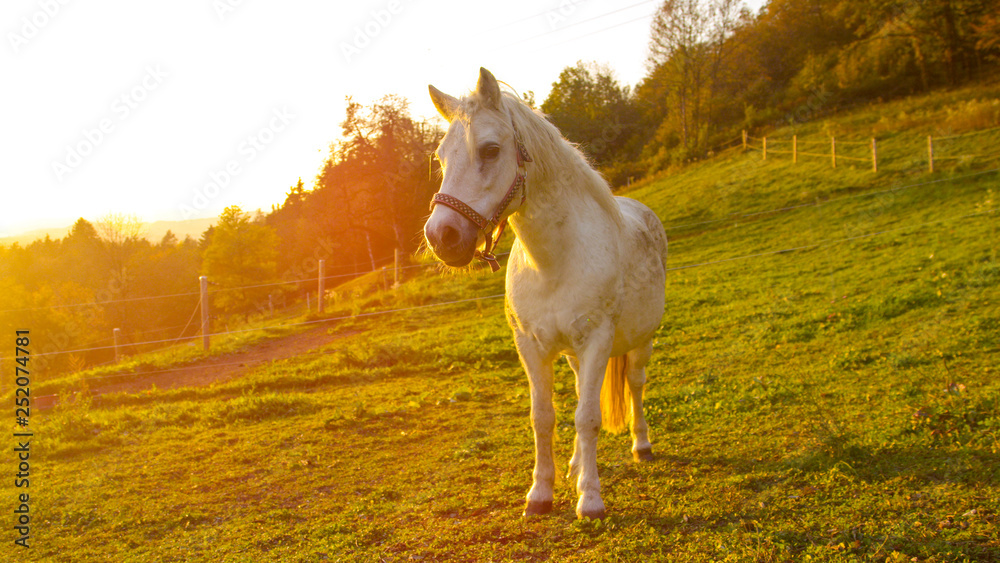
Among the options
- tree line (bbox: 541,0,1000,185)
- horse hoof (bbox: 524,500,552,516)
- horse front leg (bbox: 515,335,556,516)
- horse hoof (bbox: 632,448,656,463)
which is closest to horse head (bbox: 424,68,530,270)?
horse front leg (bbox: 515,335,556,516)

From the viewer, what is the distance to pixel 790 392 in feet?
15.4

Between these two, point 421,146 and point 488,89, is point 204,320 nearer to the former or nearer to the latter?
point 488,89

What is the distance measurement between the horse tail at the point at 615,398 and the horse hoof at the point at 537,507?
0.98 metres

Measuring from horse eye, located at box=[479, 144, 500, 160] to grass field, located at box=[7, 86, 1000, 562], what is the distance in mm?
1051

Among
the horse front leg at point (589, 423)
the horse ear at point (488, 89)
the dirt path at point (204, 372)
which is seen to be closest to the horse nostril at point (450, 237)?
the horse ear at point (488, 89)

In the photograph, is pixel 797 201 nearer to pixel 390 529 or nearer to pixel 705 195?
pixel 705 195

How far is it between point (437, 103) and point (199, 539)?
289 cm

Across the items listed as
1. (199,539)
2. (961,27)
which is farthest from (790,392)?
(961,27)

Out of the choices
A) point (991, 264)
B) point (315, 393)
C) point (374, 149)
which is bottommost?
point (315, 393)

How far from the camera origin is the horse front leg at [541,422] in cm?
313

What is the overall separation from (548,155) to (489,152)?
0.44 metres

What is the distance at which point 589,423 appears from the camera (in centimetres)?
298

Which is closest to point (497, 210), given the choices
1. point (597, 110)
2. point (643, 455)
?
point (643, 455)

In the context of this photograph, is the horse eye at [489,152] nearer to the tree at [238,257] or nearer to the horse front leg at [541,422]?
the horse front leg at [541,422]
